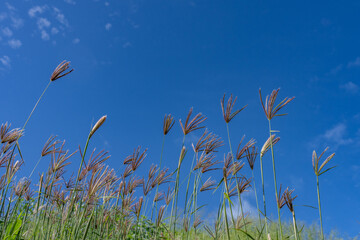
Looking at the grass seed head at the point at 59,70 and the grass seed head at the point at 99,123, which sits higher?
A: the grass seed head at the point at 59,70

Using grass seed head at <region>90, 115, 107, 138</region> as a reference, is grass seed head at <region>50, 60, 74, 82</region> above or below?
above

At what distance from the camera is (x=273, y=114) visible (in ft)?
6.59

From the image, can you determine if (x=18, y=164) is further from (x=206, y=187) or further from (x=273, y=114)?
(x=273, y=114)

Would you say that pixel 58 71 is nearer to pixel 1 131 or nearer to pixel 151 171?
pixel 1 131

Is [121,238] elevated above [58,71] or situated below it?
below

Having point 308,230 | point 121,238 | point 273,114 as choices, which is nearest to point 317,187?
point 273,114

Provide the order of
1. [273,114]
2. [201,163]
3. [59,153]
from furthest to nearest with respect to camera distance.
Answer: [201,163] < [59,153] < [273,114]

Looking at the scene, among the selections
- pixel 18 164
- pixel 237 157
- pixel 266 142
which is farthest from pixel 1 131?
pixel 266 142

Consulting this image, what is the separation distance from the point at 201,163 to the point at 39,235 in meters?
1.49

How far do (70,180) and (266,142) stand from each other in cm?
196

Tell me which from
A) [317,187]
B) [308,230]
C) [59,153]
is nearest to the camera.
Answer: [317,187]

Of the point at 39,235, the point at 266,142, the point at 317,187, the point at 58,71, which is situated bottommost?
the point at 39,235

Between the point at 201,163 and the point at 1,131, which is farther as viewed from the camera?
the point at 201,163

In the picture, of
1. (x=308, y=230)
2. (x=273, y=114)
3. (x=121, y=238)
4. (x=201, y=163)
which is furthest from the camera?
(x=308, y=230)
